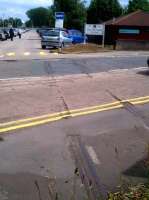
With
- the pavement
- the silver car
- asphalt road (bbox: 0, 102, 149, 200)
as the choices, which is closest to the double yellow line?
the pavement

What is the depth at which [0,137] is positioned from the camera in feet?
27.7

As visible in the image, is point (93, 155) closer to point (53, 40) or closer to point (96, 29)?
point (53, 40)

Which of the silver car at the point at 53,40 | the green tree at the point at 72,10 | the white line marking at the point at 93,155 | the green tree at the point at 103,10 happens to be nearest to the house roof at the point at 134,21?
the silver car at the point at 53,40

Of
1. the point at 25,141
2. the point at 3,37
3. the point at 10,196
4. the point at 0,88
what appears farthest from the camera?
the point at 3,37

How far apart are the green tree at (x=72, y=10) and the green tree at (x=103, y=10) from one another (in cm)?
220

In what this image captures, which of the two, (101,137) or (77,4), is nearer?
(101,137)

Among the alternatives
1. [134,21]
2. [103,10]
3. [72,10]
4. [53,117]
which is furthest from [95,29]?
[53,117]

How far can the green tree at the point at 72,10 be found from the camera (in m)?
70.1

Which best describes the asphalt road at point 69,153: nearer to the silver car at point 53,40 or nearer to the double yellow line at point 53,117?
the double yellow line at point 53,117

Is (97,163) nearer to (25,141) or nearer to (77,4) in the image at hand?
(25,141)

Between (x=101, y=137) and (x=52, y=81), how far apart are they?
8.21 m

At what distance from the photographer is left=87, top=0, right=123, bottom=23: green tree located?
7244 cm

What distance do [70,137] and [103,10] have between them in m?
65.7

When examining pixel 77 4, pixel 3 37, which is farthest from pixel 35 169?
pixel 77 4
